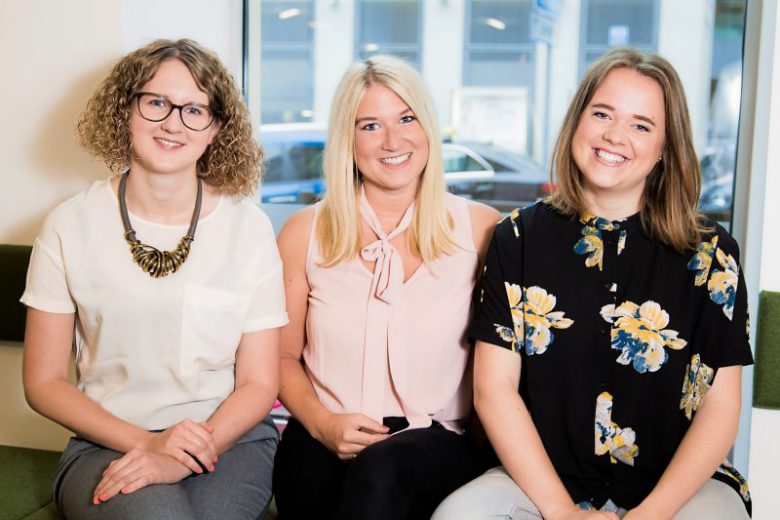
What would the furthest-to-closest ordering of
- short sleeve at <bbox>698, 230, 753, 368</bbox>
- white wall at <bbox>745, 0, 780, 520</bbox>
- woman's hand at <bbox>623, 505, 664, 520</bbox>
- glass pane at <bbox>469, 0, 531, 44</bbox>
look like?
glass pane at <bbox>469, 0, 531, 44</bbox> < white wall at <bbox>745, 0, 780, 520</bbox> < short sleeve at <bbox>698, 230, 753, 368</bbox> < woman's hand at <bbox>623, 505, 664, 520</bbox>

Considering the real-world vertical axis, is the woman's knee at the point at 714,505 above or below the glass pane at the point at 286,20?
below

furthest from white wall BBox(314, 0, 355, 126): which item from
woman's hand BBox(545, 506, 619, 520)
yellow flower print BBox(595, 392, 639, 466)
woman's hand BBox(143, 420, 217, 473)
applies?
woman's hand BBox(545, 506, 619, 520)

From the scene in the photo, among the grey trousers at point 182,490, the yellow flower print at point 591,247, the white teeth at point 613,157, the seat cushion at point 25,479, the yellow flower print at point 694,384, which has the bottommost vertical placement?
the seat cushion at point 25,479

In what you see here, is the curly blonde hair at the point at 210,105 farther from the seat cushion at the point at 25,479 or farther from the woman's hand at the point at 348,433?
the seat cushion at the point at 25,479

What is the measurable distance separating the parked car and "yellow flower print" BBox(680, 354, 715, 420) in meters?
1.10

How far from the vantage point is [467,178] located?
2.89 m

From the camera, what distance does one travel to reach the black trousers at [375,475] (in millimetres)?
1781

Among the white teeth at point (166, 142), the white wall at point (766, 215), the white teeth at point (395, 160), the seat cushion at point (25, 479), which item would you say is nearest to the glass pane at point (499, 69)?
the white wall at point (766, 215)

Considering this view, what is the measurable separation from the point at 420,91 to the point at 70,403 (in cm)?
109

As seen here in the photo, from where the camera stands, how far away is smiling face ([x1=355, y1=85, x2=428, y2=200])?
6.88 ft

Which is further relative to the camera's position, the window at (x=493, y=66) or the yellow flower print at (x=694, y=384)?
the window at (x=493, y=66)

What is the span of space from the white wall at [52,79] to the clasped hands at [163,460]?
973 mm

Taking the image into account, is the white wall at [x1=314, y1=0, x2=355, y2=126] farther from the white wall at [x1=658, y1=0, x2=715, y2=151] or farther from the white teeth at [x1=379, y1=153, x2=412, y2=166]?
the white wall at [x1=658, y1=0, x2=715, y2=151]

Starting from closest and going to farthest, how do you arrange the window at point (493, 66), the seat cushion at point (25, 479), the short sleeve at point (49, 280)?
the short sleeve at point (49, 280) → the seat cushion at point (25, 479) → the window at point (493, 66)
